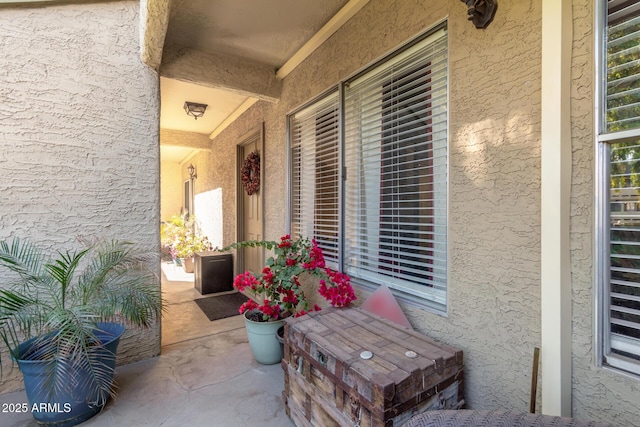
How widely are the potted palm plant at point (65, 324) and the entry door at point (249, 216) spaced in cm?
220

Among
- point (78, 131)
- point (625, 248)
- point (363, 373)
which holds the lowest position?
point (363, 373)

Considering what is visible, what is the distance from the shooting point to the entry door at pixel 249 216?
4297 mm

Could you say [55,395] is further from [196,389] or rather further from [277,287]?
[277,287]

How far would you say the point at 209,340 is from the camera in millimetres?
2850

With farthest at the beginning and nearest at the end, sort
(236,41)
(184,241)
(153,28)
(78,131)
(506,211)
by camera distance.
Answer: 1. (184,241)
2. (236,41)
3. (78,131)
4. (153,28)
5. (506,211)

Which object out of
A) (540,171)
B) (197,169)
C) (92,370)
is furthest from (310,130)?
(197,169)

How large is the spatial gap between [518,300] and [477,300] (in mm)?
194

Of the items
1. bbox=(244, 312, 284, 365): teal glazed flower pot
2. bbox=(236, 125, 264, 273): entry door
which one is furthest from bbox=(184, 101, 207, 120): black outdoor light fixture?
bbox=(244, 312, 284, 365): teal glazed flower pot

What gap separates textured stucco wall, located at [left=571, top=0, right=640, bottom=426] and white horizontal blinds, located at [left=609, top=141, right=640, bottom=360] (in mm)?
68

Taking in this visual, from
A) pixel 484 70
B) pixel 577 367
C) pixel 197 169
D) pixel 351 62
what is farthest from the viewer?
pixel 197 169

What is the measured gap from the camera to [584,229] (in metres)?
1.11

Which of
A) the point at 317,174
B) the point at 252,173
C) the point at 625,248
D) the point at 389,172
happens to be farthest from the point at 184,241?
the point at 625,248

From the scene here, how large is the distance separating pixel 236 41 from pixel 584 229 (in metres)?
3.15

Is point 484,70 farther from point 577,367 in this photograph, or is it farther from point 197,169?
point 197,169
